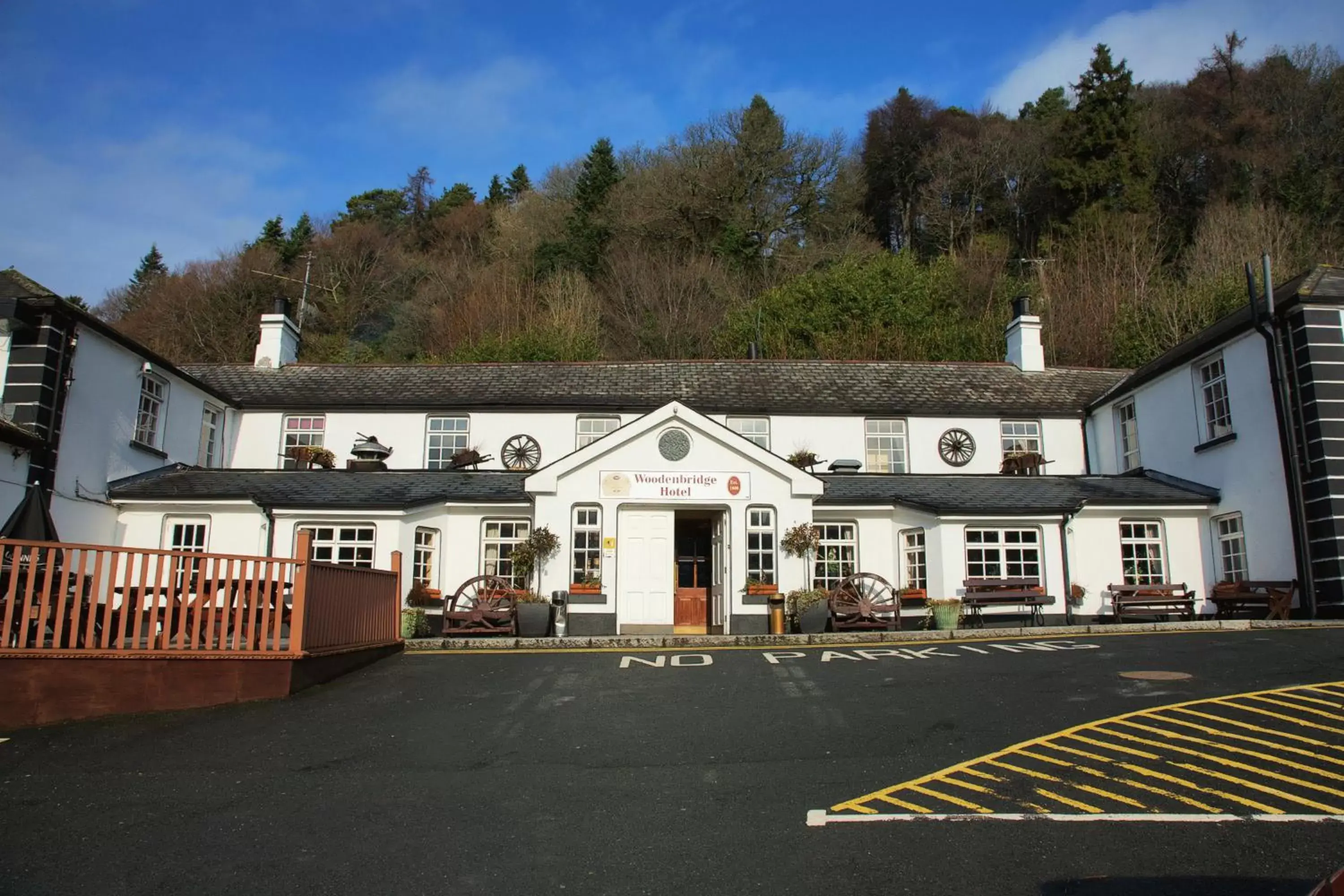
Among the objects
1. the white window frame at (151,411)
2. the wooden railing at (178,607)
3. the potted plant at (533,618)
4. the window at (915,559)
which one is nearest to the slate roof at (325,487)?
the white window frame at (151,411)

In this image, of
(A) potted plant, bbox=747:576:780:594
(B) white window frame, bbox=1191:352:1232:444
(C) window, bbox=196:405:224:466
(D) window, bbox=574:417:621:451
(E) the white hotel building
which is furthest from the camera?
(D) window, bbox=574:417:621:451

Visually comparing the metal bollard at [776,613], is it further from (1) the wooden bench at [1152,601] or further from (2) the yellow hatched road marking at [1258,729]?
(2) the yellow hatched road marking at [1258,729]

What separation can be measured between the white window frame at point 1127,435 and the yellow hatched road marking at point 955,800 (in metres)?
20.6

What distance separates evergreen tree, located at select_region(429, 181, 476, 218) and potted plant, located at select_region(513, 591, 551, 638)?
45.9 metres

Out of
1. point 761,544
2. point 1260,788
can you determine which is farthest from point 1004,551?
point 1260,788

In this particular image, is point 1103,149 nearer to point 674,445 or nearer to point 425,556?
point 674,445

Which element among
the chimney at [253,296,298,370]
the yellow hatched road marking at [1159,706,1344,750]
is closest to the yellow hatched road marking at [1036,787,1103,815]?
the yellow hatched road marking at [1159,706,1344,750]

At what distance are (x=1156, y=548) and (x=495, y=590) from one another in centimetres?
1510

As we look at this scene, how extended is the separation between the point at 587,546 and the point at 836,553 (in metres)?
5.71

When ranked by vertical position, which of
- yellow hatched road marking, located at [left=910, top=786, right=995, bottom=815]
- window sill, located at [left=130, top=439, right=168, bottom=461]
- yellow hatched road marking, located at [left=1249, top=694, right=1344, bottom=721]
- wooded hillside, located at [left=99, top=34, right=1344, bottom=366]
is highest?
A: wooded hillside, located at [left=99, top=34, right=1344, bottom=366]

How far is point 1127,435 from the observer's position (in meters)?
25.1

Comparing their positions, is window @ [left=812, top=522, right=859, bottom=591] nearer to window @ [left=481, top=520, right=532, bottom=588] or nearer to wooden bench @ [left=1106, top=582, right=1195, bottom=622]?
wooden bench @ [left=1106, top=582, right=1195, bottom=622]

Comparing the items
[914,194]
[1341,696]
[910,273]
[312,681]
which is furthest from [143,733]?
[914,194]

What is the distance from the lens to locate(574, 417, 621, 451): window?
24547mm
